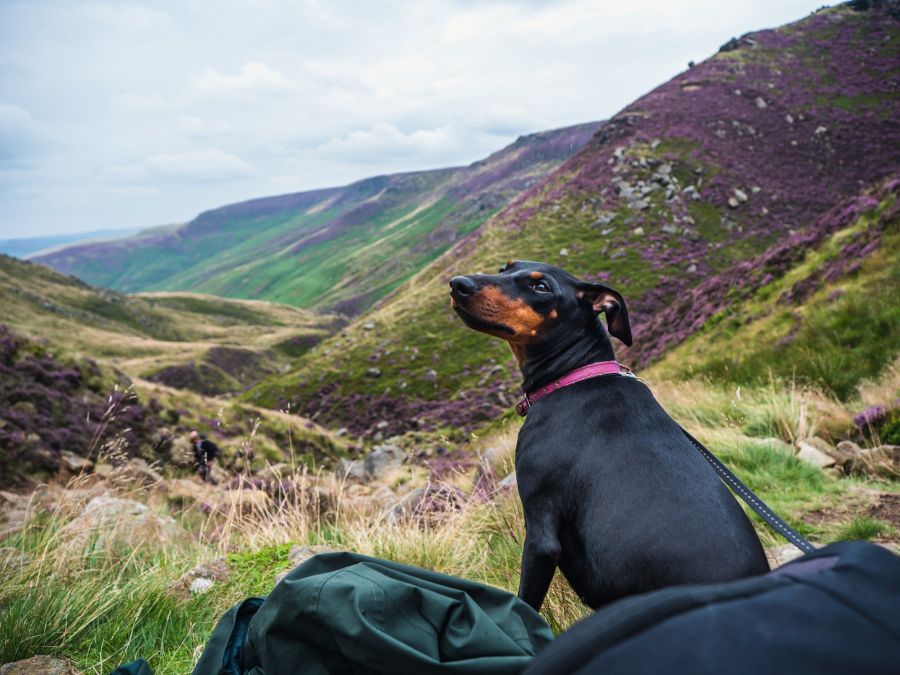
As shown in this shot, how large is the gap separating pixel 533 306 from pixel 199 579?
3109 millimetres

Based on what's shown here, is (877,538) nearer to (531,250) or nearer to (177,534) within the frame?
(177,534)

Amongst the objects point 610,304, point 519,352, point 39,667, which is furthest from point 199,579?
point 610,304

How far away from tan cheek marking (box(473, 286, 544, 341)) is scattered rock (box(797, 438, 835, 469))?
13.6ft

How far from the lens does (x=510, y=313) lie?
3219 millimetres

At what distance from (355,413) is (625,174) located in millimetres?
26873

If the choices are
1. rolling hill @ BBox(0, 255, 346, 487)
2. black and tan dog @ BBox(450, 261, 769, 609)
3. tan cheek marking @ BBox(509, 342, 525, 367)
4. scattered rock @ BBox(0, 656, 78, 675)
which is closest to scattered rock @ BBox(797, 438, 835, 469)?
black and tan dog @ BBox(450, 261, 769, 609)

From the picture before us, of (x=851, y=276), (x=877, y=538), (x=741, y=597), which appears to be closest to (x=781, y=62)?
(x=851, y=276)

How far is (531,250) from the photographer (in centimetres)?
3728

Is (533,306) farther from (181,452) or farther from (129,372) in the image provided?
(129,372)

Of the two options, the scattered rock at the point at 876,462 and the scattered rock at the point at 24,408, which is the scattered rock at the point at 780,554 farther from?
the scattered rock at the point at 24,408

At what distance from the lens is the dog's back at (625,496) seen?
2.01 m

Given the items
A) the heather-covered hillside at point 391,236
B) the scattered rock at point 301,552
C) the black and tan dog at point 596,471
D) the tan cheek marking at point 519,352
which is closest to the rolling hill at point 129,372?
the scattered rock at point 301,552

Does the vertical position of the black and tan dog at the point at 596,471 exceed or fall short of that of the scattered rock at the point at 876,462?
it exceeds it

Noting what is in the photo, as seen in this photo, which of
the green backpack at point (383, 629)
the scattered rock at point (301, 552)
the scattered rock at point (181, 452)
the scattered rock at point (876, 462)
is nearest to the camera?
the green backpack at point (383, 629)
